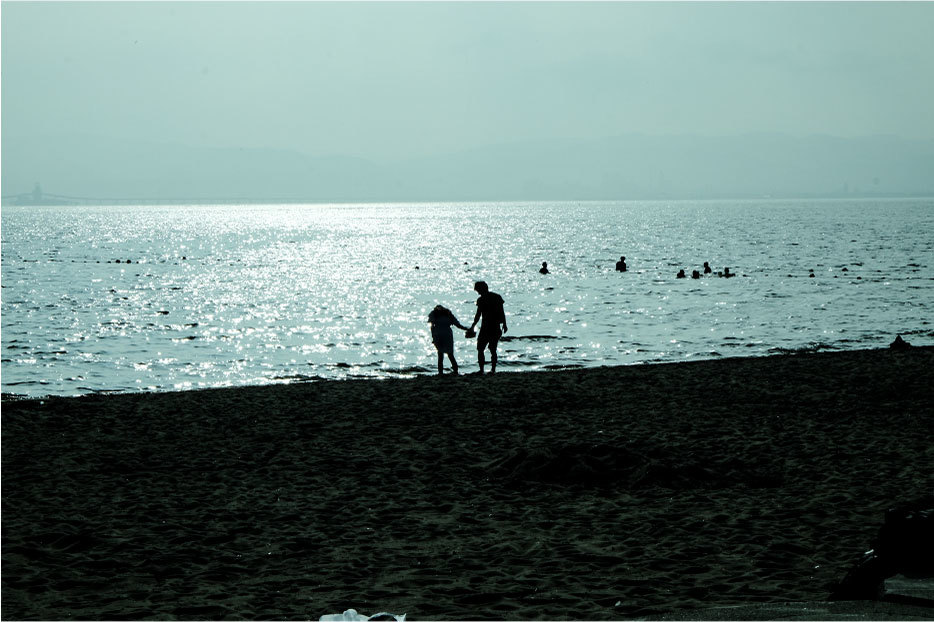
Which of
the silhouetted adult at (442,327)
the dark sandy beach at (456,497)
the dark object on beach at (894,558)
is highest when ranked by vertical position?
the silhouetted adult at (442,327)

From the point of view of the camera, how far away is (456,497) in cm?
1048

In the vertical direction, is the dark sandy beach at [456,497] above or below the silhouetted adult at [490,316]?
below

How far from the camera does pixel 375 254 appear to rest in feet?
359

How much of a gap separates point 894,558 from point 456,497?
514cm

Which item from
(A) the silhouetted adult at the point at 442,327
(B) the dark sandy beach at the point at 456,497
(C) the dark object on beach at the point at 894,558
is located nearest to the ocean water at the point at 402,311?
(A) the silhouetted adult at the point at 442,327

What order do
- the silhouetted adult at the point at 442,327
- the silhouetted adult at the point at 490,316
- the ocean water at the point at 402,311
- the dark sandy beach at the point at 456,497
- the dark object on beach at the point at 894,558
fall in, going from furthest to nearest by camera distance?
1. the ocean water at the point at 402,311
2. the silhouetted adult at the point at 442,327
3. the silhouetted adult at the point at 490,316
4. the dark sandy beach at the point at 456,497
5. the dark object on beach at the point at 894,558

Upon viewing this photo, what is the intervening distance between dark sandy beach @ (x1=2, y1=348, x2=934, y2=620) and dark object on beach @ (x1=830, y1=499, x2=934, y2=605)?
19.4 inches

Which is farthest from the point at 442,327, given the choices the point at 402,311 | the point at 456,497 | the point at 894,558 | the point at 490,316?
the point at 402,311

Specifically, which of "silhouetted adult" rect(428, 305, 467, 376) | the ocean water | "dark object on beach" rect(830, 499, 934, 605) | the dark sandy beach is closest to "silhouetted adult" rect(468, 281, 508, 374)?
"silhouetted adult" rect(428, 305, 467, 376)

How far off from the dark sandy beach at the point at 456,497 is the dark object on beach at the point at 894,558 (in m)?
0.49

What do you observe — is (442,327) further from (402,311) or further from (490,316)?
(402,311)

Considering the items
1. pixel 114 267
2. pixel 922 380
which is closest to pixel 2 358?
pixel 922 380

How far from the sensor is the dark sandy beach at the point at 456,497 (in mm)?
7500

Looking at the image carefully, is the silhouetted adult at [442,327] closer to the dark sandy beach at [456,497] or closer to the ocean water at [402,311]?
the dark sandy beach at [456,497]
